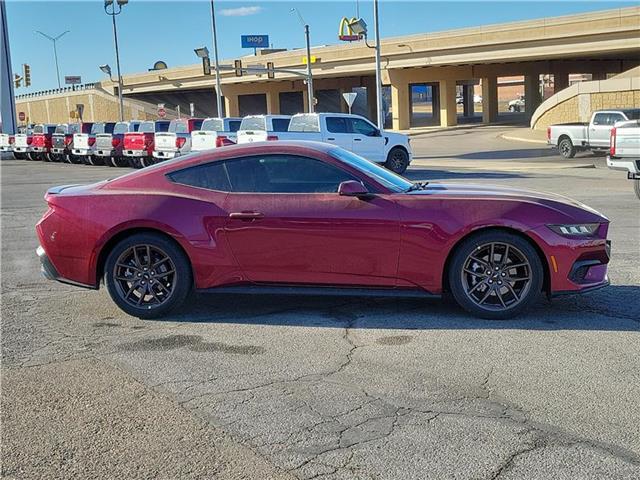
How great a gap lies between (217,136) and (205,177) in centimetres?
1792

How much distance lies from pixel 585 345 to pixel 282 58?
61.9 meters

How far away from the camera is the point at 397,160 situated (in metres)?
23.9

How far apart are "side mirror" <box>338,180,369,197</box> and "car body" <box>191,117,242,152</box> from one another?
16341 millimetres

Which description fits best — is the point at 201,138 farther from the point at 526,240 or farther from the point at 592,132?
the point at 526,240

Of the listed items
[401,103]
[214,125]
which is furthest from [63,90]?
[214,125]

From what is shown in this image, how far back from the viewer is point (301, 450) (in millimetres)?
3930

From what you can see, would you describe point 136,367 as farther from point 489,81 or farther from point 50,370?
point 489,81

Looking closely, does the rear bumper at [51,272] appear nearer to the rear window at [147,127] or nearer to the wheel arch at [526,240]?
the wheel arch at [526,240]

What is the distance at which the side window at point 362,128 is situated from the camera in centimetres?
2327

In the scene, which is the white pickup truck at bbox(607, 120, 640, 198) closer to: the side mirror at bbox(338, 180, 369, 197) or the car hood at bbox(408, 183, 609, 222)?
the car hood at bbox(408, 183, 609, 222)

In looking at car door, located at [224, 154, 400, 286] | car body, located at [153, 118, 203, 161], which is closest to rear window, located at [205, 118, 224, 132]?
car body, located at [153, 118, 203, 161]

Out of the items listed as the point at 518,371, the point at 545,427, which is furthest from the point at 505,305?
the point at 545,427

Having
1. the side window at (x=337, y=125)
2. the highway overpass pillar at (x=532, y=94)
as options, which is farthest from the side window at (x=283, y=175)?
the highway overpass pillar at (x=532, y=94)

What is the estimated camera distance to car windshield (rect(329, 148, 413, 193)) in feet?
21.2
